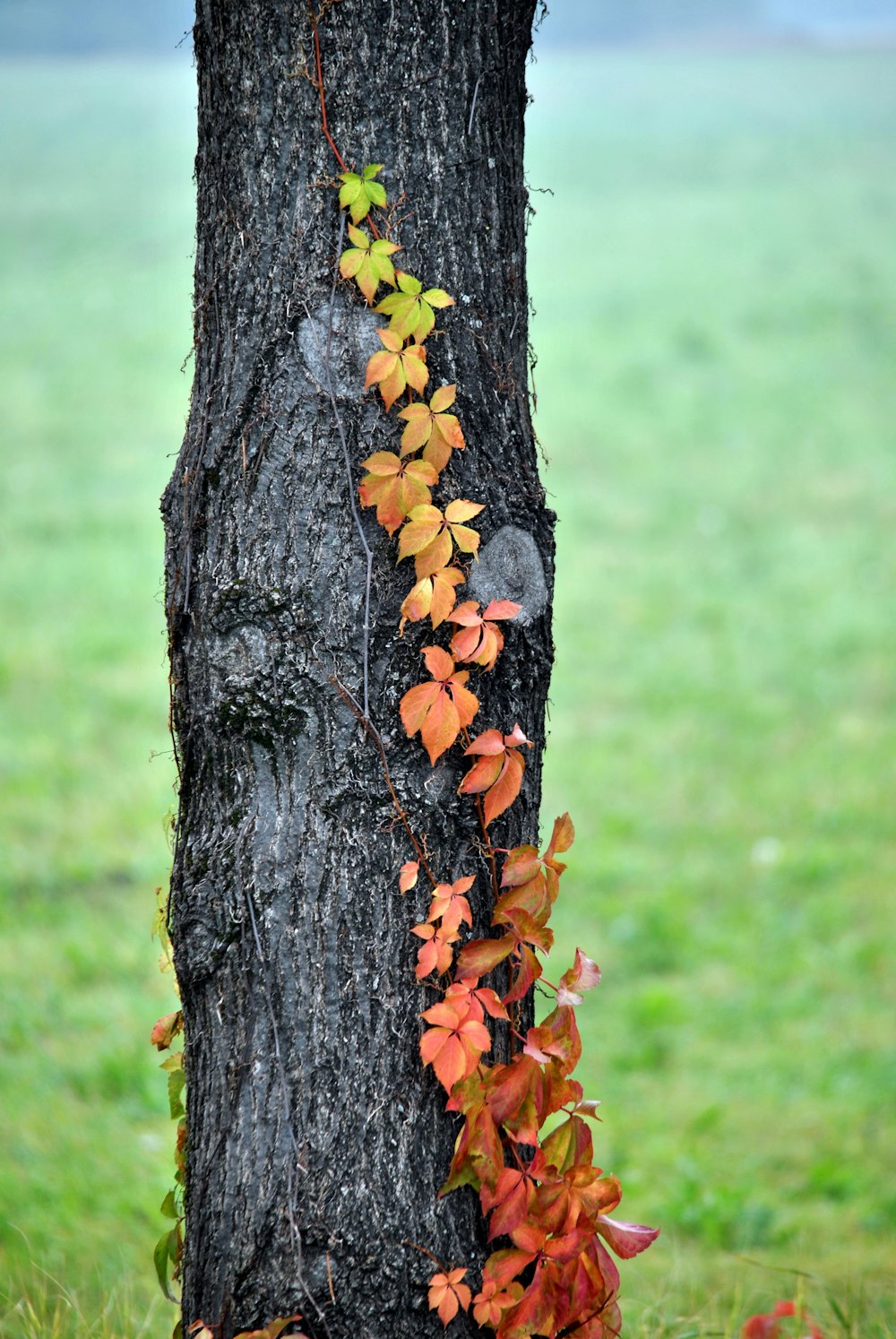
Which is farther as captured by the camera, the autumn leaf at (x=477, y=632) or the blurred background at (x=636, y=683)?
the blurred background at (x=636, y=683)

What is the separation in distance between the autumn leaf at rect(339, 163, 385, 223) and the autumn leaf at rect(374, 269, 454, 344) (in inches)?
4.0

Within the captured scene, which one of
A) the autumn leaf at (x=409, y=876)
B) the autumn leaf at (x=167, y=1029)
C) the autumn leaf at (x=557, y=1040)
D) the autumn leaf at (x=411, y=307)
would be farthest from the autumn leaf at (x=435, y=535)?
the autumn leaf at (x=167, y=1029)

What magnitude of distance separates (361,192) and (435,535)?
0.49 meters

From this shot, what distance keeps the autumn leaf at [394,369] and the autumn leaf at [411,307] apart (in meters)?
0.02

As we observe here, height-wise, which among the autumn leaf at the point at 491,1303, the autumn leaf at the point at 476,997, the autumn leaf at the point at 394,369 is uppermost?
the autumn leaf at the point at 394,369

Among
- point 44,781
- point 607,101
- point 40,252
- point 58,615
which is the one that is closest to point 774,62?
point 607,101

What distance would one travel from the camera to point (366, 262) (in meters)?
1.54

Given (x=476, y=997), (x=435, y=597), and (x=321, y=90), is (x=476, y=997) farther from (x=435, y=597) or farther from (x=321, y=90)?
(x=321, y=90)

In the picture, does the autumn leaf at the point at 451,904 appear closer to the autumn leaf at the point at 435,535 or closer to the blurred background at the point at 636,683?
the autumn leaf at the point at 435,535

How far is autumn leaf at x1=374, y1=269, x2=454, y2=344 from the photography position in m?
1.55

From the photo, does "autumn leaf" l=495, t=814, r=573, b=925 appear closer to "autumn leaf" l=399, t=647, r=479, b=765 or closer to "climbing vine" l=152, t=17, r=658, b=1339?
"climbing vine" l=152, t=17, r=658, b=1339

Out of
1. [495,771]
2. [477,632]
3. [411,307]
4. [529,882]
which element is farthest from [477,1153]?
[411,307]

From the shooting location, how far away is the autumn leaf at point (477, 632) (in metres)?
1.57

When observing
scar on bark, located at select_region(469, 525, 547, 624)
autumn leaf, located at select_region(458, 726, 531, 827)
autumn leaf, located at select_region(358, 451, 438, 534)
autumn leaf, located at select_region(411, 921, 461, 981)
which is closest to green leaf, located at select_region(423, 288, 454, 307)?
autumn leaf, located at select_region(358, 451, 438, 534)
